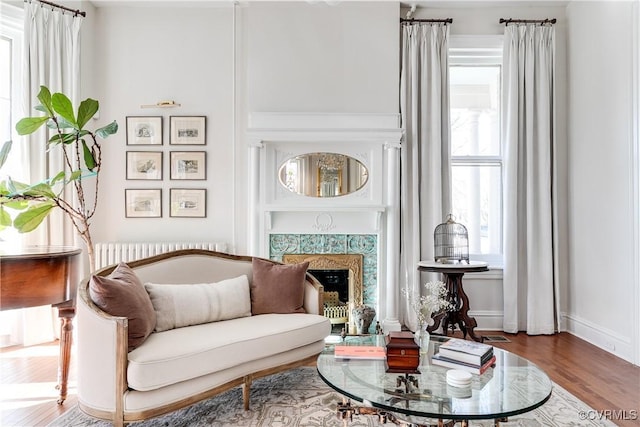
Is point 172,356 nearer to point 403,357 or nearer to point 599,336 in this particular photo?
point 403,357

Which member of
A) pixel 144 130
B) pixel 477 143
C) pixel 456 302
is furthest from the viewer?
pixel 477 143

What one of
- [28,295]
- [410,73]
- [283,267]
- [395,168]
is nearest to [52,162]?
[28,295]

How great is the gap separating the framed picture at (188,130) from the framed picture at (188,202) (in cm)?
49

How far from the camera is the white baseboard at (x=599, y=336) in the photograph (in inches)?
124

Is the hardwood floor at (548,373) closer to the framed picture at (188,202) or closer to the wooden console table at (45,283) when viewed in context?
the wooden console table at (45,283)

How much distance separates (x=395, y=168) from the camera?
12.4ft

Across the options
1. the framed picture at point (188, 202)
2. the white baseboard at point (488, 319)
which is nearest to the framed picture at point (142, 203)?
the framed picture at point (188, 202)

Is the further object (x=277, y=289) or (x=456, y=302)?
(x=456, y=302)

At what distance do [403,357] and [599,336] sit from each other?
8.72 feet

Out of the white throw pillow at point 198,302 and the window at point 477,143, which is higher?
the window at point 477,143

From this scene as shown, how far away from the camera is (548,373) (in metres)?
2.86

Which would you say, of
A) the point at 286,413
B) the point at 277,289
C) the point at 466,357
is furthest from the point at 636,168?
the point at 286,413

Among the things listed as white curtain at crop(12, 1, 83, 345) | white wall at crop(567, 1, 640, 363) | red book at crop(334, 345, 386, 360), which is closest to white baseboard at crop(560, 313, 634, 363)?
white wall at crop(567, 1, 640, 363)

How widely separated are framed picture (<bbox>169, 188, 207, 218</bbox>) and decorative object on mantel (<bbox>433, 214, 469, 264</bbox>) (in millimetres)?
2336
